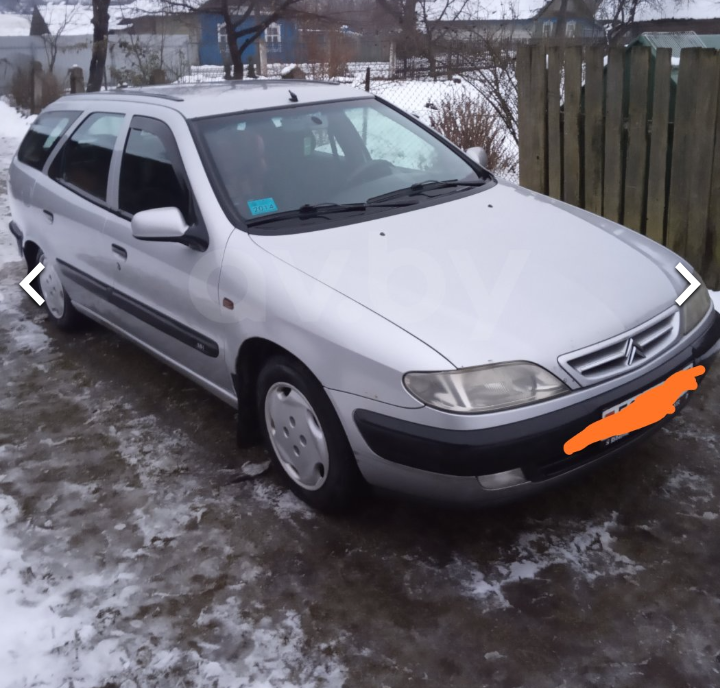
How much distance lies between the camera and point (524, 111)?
6191 millimetres

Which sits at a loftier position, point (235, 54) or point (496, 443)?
point (235, 54)

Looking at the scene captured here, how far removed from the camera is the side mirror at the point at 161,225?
3490 millimetres

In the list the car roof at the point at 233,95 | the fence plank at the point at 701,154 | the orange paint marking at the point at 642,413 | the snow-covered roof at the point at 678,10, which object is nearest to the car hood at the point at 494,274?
the orange paint marking at the point at 642,413

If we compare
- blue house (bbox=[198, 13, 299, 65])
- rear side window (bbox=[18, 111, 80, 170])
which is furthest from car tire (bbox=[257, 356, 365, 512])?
blue house (bbox=[198, 13, 299, 65])

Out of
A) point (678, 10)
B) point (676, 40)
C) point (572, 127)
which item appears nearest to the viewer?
point (572, 127)

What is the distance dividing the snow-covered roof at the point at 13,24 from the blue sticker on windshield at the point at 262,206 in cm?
4846

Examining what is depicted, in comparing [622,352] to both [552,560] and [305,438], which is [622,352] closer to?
[552,560]

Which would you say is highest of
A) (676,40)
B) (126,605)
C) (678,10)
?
(678,10)

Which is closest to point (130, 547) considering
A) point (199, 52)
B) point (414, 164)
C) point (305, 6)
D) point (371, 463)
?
point (371, 463)

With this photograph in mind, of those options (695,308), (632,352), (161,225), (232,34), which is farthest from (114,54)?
(632,352)

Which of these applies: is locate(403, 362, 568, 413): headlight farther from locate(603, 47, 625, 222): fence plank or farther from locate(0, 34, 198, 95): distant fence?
locate(0, 34, 198, 95): distant fence

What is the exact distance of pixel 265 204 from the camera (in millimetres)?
3566

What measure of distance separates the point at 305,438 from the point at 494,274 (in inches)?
39.0

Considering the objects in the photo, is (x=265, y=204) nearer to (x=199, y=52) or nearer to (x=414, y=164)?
(x=414, y=164)
